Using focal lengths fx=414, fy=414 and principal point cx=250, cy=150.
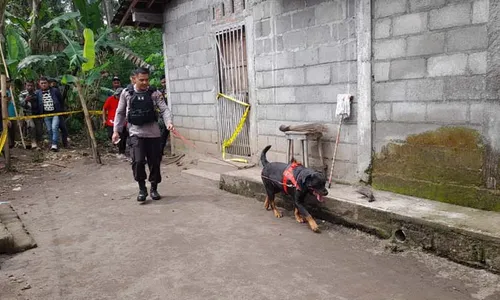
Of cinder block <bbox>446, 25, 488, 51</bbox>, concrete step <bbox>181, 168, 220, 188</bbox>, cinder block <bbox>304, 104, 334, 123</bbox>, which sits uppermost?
cinder block <bbox>446, 25, 488, 51</bbox>

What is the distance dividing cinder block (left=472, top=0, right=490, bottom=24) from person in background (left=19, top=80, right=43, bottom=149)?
9.23m

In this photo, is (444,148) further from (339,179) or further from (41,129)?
(41,129)

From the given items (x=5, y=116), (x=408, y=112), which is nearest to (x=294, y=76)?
(x=408, y=112)

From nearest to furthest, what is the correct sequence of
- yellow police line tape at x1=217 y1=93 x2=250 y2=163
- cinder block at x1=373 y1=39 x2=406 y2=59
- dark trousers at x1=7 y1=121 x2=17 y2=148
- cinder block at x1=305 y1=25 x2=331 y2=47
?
cinder block at x1=373 y1=39 x2=406 y2=59 < cinder block at x1=305 y1=25 x2=331 y2=47 < yellow police line tape at x1=217 y1=93 x2=250 y2=163 < dark trousers at x1=7 y1=121 x2=17 y2=148

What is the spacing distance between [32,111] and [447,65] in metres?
9.10

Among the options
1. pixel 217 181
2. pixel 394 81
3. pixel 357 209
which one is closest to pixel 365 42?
pixel 394 81

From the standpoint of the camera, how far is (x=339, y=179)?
18.2 ft

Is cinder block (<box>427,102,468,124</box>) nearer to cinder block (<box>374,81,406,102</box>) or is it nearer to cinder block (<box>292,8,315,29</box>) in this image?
cinder block (<box>374,81,406,102</box>)

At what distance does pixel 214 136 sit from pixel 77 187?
267 centimetres

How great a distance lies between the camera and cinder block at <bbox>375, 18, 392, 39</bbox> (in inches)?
183

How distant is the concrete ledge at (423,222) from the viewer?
136 inches

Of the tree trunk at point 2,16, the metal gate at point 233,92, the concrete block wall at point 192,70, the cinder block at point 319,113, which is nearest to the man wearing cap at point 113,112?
the concrete block wall at point 192,70

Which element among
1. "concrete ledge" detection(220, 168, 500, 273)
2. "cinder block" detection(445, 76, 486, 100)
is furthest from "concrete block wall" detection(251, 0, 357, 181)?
"cinder block" detection(445, 76, 486, 100)

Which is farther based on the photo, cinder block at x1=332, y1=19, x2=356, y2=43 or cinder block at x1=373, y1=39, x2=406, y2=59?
cinder block at x1=332, y1=19, x2=356, y2=43
